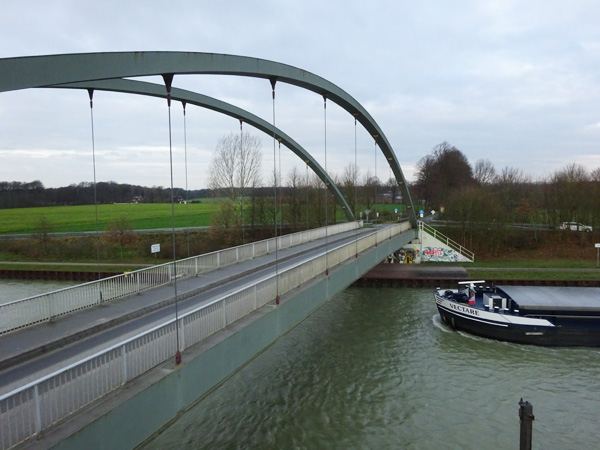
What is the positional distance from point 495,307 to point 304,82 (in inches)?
539

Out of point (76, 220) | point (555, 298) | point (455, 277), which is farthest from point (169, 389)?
point (76, 220)

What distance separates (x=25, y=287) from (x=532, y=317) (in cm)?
3438

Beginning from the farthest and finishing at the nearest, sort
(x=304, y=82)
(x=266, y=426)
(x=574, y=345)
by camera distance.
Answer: (x=574, y=345), (x=304, y=82), (x=266, y=426)

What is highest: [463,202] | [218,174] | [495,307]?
[218,174]

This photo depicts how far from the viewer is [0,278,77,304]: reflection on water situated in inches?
1119

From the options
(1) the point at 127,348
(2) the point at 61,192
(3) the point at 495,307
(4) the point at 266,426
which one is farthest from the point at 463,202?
(2) the point at 61,192

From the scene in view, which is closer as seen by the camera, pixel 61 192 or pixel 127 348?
pixel 127 348

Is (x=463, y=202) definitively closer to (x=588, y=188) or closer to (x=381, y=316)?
(x=588, y=188)

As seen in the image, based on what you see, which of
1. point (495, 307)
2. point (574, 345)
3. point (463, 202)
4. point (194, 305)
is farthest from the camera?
point (463, 202)

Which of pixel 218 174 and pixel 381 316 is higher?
pixel 218 174

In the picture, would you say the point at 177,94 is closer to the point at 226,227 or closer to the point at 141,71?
the point at 141,71

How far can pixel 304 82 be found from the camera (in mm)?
15125

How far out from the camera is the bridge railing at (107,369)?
4625mm

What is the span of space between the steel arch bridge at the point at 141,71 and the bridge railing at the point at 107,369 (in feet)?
12.1
